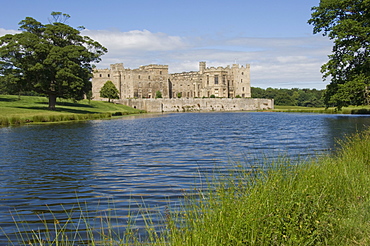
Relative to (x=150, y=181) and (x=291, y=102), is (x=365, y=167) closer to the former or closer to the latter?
(x=150, y=181)

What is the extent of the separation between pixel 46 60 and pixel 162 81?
61912 mm

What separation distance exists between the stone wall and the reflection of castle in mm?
8540

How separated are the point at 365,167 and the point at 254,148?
8.90m

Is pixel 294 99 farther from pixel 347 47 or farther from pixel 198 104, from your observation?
pixel 347 47

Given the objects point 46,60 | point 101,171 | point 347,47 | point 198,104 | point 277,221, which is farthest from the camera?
point 198,104

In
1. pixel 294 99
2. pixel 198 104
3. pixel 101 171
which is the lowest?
pixel 101 171

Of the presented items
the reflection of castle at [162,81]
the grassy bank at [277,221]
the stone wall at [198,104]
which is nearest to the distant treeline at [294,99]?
the reflection of castle at [162,81]

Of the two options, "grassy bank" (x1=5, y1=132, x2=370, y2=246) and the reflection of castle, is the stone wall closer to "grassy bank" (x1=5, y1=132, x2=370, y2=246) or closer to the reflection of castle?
the reflection of castle

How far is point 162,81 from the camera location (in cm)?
10250

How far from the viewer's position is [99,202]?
836 cm

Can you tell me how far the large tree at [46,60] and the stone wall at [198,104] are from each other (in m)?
36.0

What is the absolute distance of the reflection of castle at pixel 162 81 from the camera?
324 ft

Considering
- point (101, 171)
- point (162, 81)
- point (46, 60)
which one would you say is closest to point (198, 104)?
point (162, 81)

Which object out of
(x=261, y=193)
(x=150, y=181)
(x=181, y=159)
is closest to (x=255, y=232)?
(x=261, y=193)
